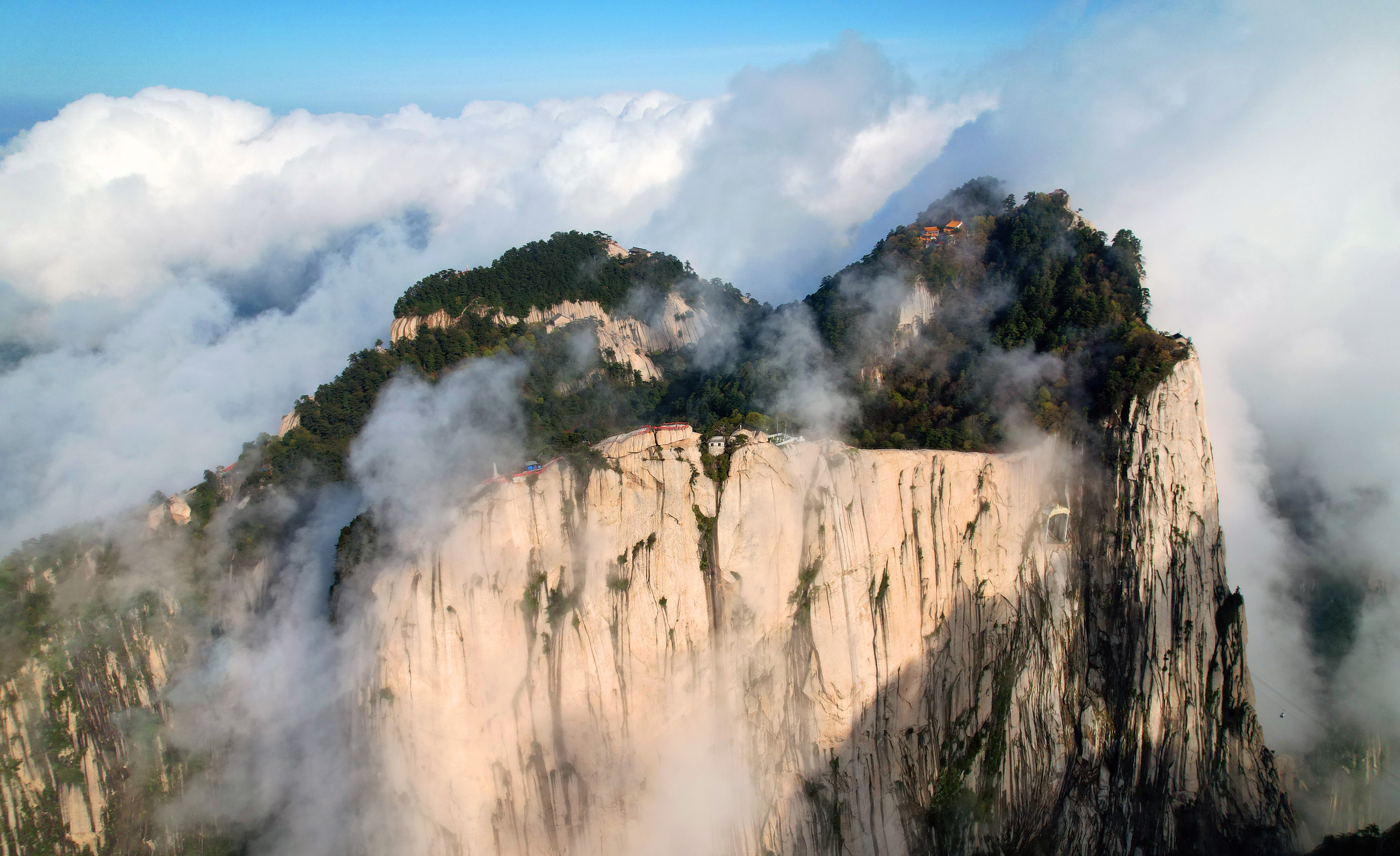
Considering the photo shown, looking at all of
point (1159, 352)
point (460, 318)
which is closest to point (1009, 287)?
point (1159, 352)

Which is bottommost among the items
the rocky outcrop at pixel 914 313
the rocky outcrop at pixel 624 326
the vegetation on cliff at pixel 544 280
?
the rocky outcrop at pixel 914 313

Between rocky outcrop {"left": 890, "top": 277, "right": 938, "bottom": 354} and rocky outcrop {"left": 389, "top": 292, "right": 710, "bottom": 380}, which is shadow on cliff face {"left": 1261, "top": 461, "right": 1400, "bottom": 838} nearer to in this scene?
rocky outcrop {"left": 890, "top": 277, "right": 938, "bottom": 354}

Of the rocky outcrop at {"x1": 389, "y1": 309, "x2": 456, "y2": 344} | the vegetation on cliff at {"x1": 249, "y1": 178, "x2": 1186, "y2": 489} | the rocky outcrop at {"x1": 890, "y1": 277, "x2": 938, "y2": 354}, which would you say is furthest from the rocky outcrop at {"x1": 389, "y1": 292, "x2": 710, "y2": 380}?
the rocky outcrop at {"x1": 890, "y1": 277, "x2": 938, "y2": 354}

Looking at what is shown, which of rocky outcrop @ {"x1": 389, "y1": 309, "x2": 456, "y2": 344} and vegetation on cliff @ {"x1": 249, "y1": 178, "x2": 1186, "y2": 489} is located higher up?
rocky outcrop @ {"x1": 389, "y1": 309, "x2": 456, "y2": 344}

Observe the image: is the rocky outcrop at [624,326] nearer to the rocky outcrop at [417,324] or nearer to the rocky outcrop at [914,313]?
the rocky outcrop at [417,324]

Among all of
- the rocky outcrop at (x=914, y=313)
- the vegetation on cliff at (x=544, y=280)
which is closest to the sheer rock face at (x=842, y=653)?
the rocky outcrop at (x=914, y=313)

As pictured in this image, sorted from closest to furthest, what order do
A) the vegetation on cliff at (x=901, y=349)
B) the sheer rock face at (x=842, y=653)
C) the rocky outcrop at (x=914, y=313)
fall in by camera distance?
1. the sheer rock face at (x=842, y=653)
2. the vegetation on cliff at (x=901, y=349)
3. the rocky outcrop at (x=914, y=313)

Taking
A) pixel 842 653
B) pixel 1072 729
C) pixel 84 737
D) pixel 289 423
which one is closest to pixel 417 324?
pixel 289 423
